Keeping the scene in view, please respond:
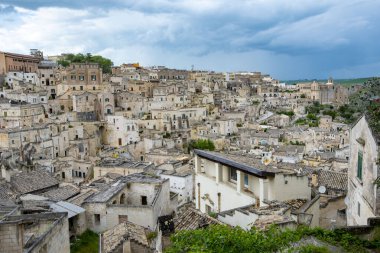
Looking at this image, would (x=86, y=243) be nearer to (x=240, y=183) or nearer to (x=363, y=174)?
(x=240, y=183)

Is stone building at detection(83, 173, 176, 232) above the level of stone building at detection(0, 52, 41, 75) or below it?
below

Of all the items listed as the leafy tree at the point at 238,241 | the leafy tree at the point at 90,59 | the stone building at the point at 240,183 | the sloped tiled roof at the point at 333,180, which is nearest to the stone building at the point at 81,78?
the leafy tree at the point at 90,59

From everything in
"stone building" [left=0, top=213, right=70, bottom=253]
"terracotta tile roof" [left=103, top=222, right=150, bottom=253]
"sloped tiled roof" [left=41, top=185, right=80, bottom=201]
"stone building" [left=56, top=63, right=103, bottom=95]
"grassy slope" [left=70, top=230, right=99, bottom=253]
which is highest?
"stone building" [left=56, top=63, right=103, bottom=95]

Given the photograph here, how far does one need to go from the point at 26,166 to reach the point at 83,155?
1445 cm

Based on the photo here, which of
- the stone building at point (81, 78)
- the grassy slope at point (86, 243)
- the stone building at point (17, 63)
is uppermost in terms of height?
the stone building at point (17, 63)

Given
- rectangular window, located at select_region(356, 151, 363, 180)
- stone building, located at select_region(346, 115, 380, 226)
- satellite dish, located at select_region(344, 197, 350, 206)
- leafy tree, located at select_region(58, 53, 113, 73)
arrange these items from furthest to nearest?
leafy tree, located at select_region(58, 53, 113, 73)
satellite dish, located at select_region(344, 197, 350, 206)
rectangular window, located at select_region(356, 151, 363, 180)
stone building, located at select_region(346, 115, 380, 226)

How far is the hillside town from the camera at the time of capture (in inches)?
510

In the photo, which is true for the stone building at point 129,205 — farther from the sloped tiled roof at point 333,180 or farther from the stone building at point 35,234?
the sloped tiled roof at point 333,180

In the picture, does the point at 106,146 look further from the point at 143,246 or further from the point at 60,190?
the point at 143,246

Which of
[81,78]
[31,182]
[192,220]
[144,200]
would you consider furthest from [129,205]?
[81,78]

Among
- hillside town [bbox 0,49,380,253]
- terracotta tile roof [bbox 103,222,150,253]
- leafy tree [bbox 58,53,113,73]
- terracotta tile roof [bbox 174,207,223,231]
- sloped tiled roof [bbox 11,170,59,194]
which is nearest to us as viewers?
terracotta tile roof [bbox 174,207,223,231]

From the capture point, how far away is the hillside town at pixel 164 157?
12945 mm

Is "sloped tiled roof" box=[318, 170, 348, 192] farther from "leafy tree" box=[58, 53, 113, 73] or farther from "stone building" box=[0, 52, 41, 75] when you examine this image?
"leafy tree" box=[58, 53, 113, 73]

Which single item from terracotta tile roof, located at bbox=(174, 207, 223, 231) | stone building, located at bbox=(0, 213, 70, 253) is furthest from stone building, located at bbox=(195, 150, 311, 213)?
stone building, located at bbox=(0, 213, 70, 253)
